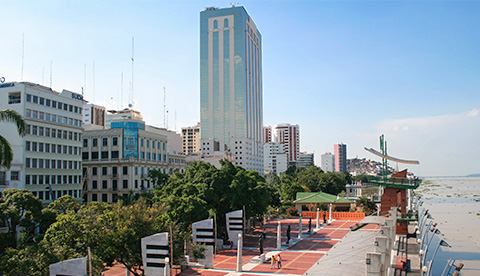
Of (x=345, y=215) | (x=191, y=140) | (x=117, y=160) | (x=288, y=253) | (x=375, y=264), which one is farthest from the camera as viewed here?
(x=191, y=140)

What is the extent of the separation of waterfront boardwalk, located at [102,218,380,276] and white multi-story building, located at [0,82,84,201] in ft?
69.7

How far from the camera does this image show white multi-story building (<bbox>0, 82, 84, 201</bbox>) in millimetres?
46344

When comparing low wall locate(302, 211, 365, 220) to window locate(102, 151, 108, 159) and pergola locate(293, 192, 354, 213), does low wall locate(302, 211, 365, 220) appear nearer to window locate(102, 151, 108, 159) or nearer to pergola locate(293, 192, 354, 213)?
pergola locate(293, 192, 354, 213)

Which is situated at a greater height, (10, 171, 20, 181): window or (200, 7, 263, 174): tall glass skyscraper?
(200, 7, 263, 174): tall glass skyscraper

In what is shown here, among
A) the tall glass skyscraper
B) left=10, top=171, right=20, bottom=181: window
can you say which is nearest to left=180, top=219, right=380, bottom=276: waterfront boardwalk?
left=10, top=171, right=20, bottom=181: window

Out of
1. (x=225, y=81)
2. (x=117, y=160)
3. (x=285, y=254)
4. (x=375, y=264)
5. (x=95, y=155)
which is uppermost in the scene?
(x=225, y=81)

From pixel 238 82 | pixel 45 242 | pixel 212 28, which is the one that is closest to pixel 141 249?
pixel 45 242

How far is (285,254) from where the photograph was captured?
3622 cm

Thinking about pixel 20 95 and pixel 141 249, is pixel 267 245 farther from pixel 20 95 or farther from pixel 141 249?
pixel 20 95

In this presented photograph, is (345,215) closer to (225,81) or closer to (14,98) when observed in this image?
(14,98)

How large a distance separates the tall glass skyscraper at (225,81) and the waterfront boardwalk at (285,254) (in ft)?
299

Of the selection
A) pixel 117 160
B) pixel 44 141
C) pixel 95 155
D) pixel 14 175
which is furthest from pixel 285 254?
pixel 95 155

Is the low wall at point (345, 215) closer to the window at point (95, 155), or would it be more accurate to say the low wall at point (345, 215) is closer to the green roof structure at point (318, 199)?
the green roof structure at point (318, 199)

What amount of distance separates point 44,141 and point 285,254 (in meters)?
33.3
